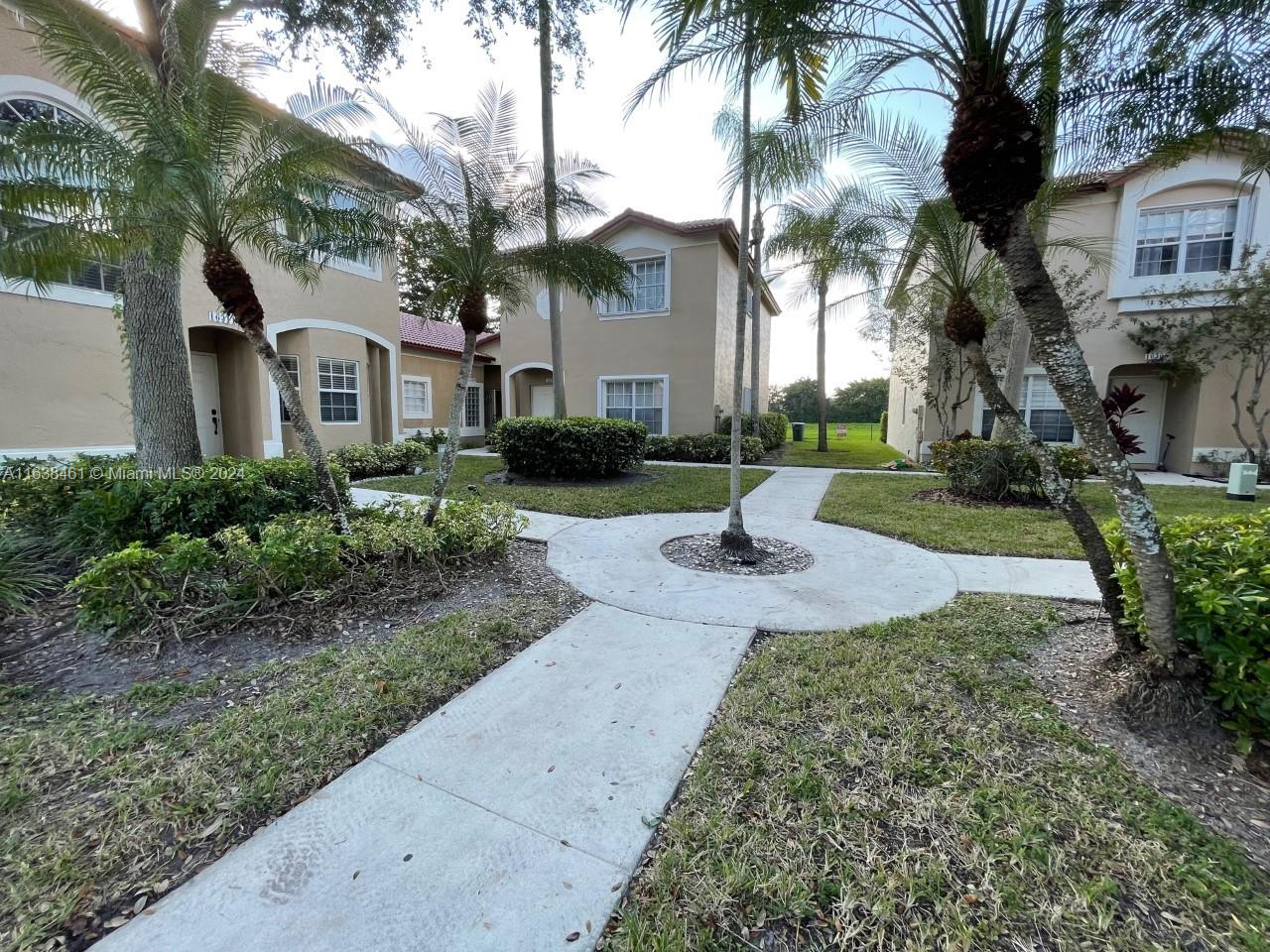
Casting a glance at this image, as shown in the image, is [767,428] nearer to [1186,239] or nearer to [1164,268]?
[1164,268]

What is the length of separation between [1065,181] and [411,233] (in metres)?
6.80

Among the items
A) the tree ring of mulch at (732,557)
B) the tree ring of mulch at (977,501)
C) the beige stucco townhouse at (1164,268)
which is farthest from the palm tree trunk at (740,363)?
the beige stucco townhouse at (1164,268)

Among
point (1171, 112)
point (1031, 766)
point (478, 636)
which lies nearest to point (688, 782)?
point (1031, 766)

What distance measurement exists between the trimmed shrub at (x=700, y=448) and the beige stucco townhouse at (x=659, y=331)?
0.55m

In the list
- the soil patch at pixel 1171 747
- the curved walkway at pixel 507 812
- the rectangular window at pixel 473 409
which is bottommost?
the curved walkway at pixel 507 812

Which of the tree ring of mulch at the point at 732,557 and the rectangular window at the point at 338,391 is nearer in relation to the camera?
the tree ring of mulch at the point at 732,557

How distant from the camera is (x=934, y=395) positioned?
45.3ft

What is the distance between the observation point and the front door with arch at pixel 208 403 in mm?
10992

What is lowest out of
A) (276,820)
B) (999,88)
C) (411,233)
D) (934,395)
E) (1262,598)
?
(276,820)

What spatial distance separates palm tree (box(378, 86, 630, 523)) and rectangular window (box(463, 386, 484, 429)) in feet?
45.0

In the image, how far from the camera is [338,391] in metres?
12.5

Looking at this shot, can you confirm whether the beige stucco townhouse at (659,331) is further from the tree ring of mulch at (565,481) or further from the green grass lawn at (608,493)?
the tree ring of mulch at (565,481)

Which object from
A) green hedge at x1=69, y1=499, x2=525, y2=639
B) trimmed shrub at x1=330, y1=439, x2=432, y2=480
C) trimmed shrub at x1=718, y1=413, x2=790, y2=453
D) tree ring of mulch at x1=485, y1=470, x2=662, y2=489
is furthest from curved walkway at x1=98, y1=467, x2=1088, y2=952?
trimmed shrub at x1=718, y1=413, x2=790, y2=453

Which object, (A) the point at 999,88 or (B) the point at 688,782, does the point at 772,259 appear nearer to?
(A) the point at 999,88
